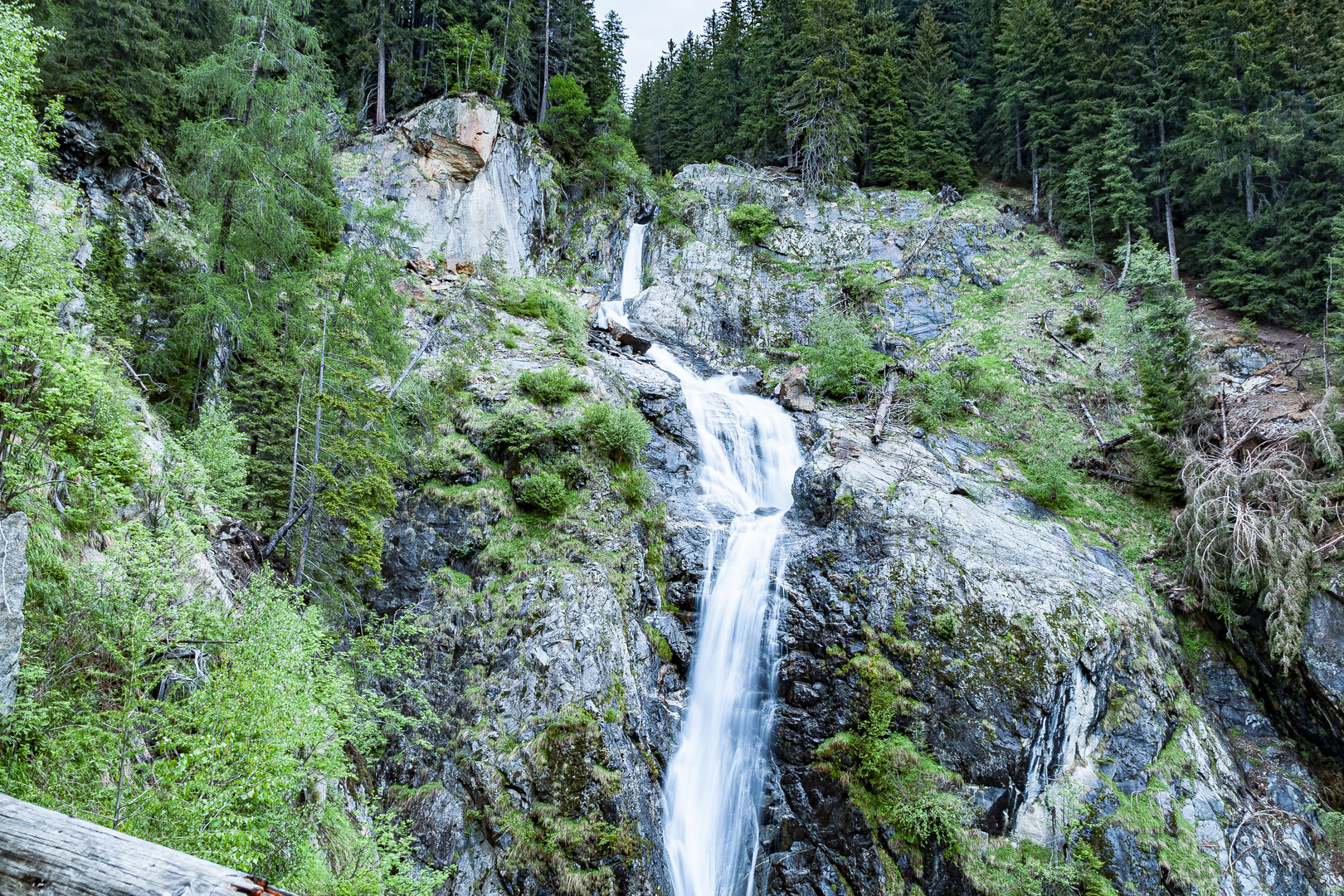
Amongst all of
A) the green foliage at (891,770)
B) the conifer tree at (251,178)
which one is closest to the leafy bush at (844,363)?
the green foliage at (891,770)

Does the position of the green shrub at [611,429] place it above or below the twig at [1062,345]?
below

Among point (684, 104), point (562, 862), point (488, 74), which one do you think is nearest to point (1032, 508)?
point (562, 862)


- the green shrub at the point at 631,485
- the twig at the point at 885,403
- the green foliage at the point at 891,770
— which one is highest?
the twig at the point at 885,403

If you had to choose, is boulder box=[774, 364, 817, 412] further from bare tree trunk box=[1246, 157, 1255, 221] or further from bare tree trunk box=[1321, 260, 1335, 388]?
bare tree trunk box=[1246, 157, 1255, 221]

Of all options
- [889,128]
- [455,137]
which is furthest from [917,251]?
[455,137]

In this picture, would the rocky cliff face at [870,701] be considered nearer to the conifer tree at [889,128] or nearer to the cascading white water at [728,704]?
the cascading white water at [728,704]

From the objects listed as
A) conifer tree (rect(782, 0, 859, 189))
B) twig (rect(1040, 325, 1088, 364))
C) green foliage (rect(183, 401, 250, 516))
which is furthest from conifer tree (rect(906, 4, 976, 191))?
green foliage (rect(183, 401, 250, 516))

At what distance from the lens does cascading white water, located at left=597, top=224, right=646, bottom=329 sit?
2319cm

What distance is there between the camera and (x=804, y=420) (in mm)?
17844

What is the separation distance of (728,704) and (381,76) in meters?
27.7

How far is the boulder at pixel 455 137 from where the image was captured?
74.9 ft

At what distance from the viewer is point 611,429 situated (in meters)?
13.7

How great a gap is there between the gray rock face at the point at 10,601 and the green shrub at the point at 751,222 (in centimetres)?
2565

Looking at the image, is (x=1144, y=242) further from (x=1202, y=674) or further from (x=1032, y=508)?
(x=1202, y=674)
